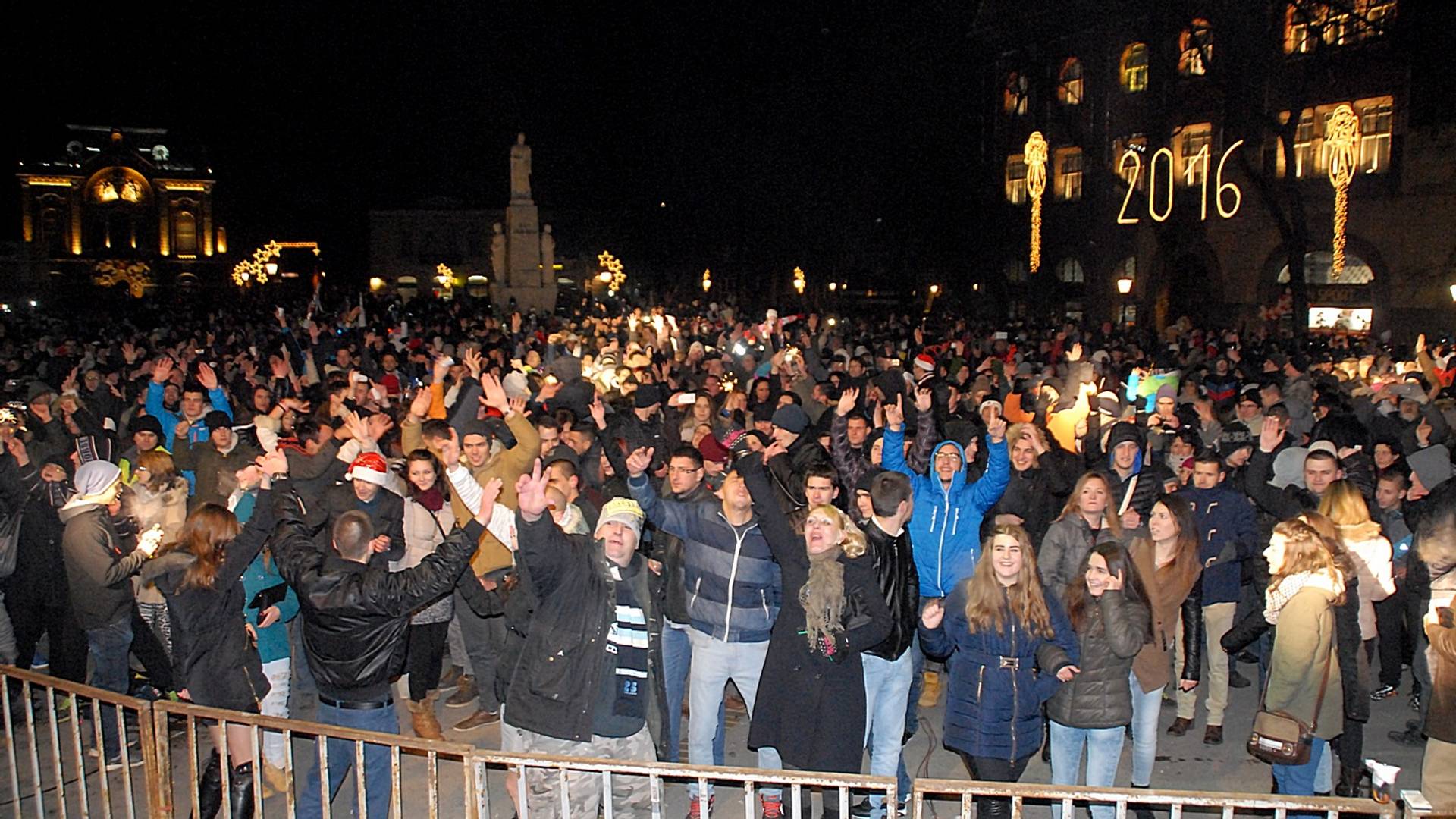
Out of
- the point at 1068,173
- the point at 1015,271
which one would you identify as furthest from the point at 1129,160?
the point at 1015,271

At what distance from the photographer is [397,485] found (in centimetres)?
678

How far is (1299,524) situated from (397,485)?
203 inches

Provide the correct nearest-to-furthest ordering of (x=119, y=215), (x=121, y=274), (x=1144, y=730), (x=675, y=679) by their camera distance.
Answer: (x=1144, y=730) → (x=675, y=679) → (x=121, y=274) → (x=119, y=215)

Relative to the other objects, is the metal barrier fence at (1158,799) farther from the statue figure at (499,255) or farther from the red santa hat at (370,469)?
the statue figure at (499,255)

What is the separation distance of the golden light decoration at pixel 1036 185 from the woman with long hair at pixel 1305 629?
2979 cm

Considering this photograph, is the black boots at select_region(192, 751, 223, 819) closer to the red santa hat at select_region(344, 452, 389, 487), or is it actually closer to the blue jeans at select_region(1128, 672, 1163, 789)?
the red santa hat at select_region(344, 452, 389, 487)

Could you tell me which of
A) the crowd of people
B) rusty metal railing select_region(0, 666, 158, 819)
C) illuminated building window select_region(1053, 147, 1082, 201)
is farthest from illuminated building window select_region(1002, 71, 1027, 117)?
rusty metal railing select_region(0, 666, 158, 819)

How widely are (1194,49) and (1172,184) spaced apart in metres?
5.25

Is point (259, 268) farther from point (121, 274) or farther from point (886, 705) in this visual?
point (886, 705)

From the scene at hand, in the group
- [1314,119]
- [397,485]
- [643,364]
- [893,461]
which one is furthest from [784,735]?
[1314,119]

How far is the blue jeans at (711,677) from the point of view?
5.67 m

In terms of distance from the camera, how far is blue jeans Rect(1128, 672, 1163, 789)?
5.50 metres

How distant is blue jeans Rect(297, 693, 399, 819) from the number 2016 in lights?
31837 mm

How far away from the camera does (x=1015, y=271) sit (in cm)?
Result: 4475
